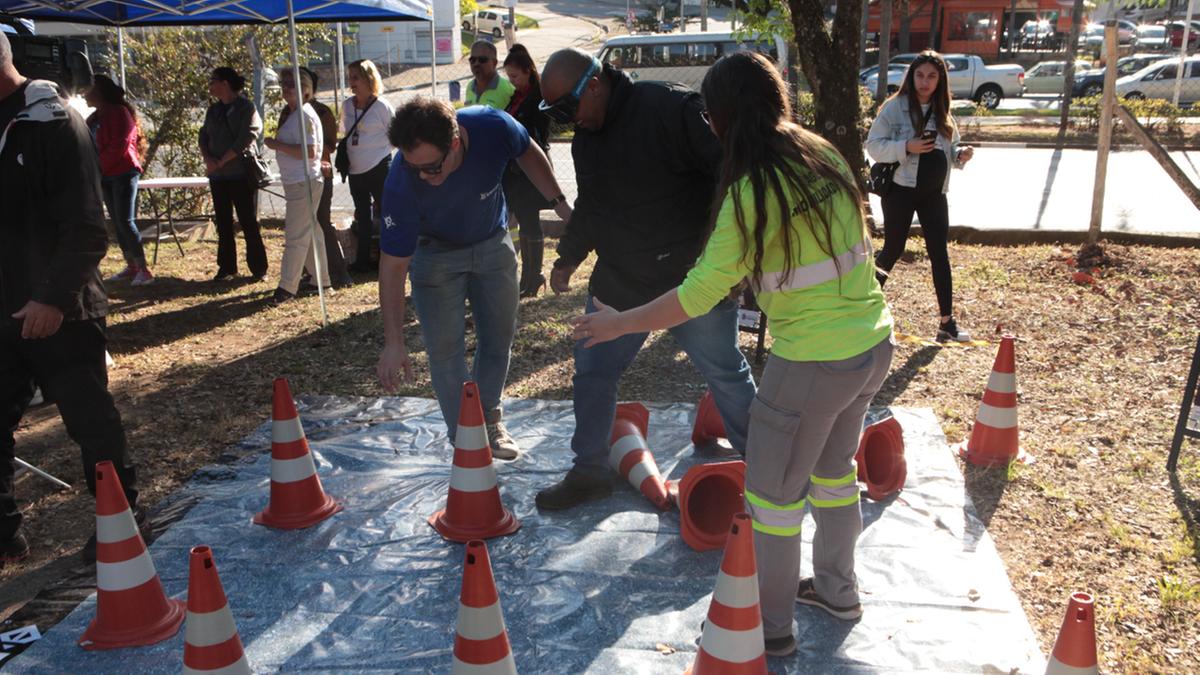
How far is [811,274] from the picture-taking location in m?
2.63

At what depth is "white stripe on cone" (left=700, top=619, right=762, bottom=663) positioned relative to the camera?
2645 mm

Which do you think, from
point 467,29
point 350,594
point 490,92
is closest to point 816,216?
point 350,594

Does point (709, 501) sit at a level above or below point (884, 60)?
below

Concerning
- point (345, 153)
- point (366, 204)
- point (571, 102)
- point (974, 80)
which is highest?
Result: point (974, 80)

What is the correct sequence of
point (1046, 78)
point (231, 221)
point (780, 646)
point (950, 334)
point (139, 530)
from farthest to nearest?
point (1046, 78) → point (231, 221) → point (950, 334) → point (139, 530) → point (780, 646)

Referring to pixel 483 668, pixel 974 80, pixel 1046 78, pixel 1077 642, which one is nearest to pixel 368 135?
pixel 483 668

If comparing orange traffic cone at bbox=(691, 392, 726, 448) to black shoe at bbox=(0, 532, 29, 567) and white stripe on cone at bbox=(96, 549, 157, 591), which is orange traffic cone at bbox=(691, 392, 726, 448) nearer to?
white stripe on cone at bbox=(96, 549, 157, 591)

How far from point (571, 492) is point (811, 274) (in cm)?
181

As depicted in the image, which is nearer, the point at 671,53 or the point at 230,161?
the point at 230,161

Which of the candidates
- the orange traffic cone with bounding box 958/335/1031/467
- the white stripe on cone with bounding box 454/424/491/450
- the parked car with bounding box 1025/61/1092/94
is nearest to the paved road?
the orange traffic cone with bounding box 958/335/1031/467

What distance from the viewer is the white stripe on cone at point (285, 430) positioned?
395cm

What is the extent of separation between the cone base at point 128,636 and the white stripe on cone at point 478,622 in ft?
3.93

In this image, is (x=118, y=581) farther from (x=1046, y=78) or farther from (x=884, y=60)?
(x=1046, y=78)

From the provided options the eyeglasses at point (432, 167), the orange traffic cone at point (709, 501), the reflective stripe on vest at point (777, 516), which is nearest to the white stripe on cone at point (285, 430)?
the eyeglasses at point (432, 167)
